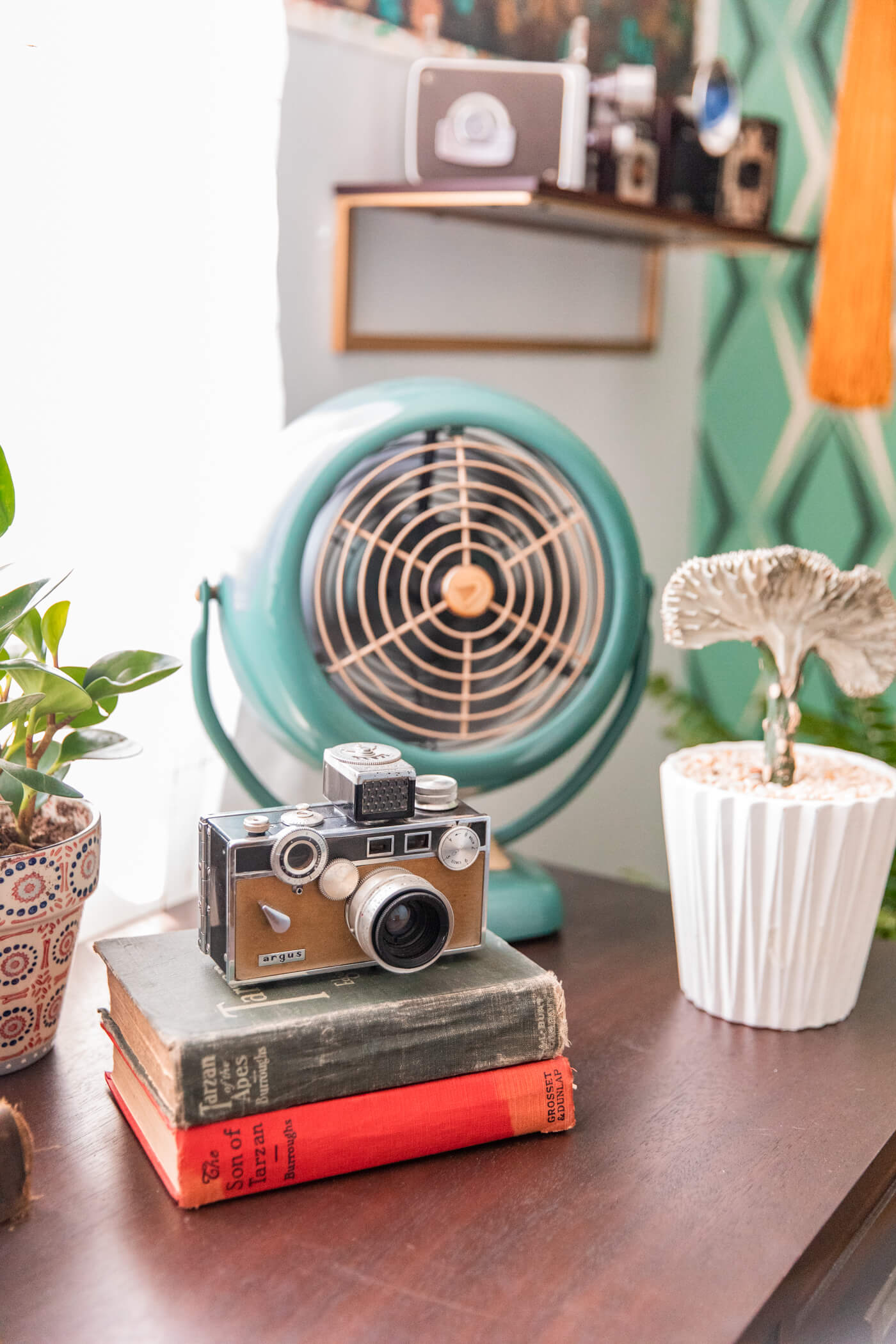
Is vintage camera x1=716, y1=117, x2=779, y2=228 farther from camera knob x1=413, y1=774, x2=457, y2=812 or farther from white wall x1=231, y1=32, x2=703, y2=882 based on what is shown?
camera knob x1=413, y1=774, x2=457, y2=812

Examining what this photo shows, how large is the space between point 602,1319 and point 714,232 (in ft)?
4.30

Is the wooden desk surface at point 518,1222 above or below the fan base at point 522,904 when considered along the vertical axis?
below

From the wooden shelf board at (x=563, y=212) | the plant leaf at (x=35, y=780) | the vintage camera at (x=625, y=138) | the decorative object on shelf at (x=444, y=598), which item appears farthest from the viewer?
the vintage camera at (x=625, y=138)

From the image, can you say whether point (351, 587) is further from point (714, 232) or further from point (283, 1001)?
point (714, 232)

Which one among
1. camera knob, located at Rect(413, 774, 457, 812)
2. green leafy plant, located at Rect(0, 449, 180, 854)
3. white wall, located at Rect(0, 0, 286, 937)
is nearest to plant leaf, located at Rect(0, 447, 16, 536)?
green leafy plant, located at Rect(0, 449, 180, 854)

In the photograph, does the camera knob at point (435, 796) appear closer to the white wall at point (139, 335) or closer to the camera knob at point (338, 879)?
the camera knob at point (338, 879)

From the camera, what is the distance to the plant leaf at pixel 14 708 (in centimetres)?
78

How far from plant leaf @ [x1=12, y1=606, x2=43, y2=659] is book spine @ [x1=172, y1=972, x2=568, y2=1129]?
306 mm

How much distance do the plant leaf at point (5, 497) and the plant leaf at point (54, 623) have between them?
0.08 m

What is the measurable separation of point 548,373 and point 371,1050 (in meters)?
1.15

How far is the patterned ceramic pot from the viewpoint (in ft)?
2.69

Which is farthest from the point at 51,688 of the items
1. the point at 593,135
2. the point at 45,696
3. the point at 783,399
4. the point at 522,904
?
the point at 783,399

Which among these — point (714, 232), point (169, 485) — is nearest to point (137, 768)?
point (169, 485)

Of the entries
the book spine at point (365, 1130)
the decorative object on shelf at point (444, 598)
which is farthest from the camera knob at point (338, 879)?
the decorative object on shelf at point (444, 598)
